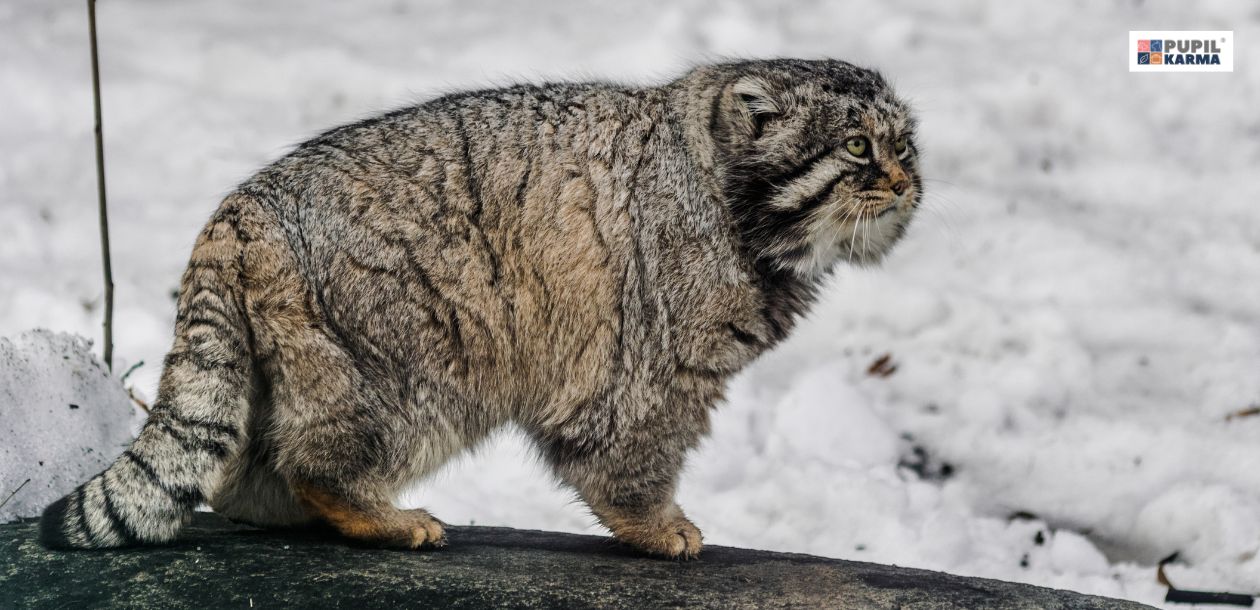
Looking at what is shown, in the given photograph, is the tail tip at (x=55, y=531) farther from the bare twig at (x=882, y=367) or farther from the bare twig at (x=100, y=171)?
the bare twig at (x=882, y=367)

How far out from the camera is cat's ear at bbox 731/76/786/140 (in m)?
4.43

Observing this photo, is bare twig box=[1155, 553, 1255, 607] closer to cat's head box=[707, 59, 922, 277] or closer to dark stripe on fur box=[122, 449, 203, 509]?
cat's head box=[707, 59, 922, 277]

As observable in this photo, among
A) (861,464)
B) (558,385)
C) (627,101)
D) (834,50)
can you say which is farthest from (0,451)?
(834,50)

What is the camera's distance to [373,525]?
13.3 ft

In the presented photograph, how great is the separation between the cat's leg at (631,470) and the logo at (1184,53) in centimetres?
591

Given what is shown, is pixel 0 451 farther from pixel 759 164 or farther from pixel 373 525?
pixel 759 164

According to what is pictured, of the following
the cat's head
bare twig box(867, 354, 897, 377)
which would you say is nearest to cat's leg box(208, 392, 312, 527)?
the cat's head

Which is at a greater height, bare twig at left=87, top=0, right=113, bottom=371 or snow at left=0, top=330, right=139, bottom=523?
bare twig at left=87, top=0, right=113, bottom=371

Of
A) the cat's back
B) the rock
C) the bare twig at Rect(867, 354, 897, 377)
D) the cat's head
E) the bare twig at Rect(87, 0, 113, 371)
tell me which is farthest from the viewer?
the bare twig at Rect(867, 354, 897, 377)

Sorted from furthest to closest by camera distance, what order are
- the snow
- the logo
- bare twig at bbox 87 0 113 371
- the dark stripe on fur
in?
the logo
bare twig at bbox 87 0 113 371
the snow
the dark stripe on fur

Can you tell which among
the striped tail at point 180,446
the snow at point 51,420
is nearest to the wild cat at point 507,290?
the striped tail at point 180,446

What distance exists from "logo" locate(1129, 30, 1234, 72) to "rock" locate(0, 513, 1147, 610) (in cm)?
594

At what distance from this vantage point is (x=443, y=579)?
3723mm

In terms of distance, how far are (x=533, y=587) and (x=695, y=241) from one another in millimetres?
1334
